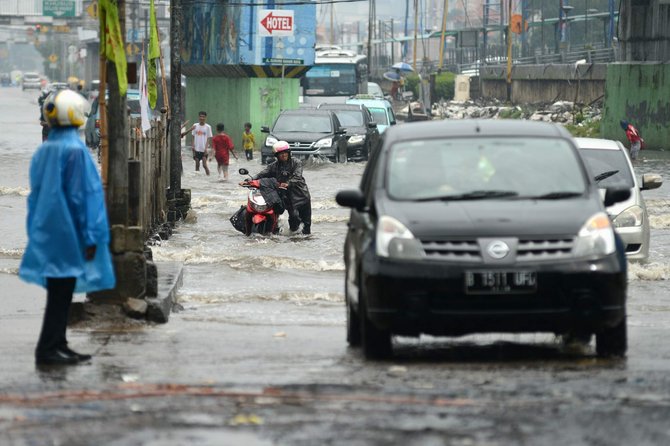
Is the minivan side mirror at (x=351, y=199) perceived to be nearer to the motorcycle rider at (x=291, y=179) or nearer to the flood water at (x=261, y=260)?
the flood water at (x=261, y=260)

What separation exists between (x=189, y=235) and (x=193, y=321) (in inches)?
412

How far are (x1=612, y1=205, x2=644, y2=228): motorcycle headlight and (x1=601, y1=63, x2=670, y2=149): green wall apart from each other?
31.3m

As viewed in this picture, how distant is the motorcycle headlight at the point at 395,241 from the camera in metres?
8.61

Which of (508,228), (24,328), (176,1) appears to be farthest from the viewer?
(176,1)

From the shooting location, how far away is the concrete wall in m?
67.8

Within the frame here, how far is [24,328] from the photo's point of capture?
441 inches

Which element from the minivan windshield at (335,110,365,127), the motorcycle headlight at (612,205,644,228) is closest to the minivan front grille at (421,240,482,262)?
the motorcycle headlight at (612,205,644,228)

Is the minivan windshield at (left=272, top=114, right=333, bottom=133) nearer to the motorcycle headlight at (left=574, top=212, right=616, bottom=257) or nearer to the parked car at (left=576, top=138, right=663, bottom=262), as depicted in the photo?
the parked car at (left=576, top=138, right=663, bottom=262)

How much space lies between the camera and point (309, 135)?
124ft

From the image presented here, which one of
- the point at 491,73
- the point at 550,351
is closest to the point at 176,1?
the point at 550,351

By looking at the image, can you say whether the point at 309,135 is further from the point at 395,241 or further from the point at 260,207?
the point at 395,241

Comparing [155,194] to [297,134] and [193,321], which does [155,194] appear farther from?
[297,134]

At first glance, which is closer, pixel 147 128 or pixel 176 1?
pixel 147 128

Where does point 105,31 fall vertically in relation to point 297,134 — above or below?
above
